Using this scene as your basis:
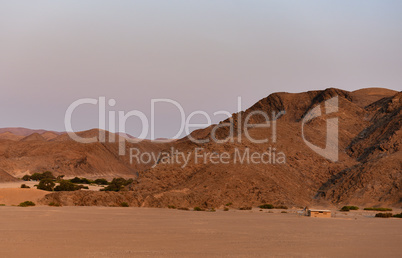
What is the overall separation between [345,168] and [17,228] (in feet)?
135

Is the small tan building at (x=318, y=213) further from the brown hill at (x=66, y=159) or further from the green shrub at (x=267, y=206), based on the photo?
the brown hill at (x=66, y=159)

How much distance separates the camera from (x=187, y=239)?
18.0 meters

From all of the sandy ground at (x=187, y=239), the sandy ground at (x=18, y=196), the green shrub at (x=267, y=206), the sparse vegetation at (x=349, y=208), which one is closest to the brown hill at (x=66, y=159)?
the sandy ground at (x=18, y=196)

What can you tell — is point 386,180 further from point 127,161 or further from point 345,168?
point 127,161

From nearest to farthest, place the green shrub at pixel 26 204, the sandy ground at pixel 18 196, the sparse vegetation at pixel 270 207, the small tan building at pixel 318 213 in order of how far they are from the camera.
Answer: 1. the small tan building at pixel 318 213
2. the green shrub at pixel 26 204
3. the sandy ground at pixel 18 196
4. the sparse vegetation at pixel 270 207

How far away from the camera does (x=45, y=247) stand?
15.4 metres

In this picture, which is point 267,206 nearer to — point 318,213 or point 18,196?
point 318,213

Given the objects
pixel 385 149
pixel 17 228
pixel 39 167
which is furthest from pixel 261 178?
pixel 39 167

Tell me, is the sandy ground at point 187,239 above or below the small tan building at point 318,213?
above

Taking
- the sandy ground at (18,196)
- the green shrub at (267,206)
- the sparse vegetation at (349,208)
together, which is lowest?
the sparse vegetation at (349,208)

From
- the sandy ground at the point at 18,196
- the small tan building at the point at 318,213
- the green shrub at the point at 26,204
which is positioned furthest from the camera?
the sandy ground at the point at 18,196

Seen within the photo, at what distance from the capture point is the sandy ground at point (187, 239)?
14.8 m

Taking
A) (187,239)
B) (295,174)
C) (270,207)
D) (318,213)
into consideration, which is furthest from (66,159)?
(187,239)

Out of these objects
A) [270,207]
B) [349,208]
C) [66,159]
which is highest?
[66,159]
